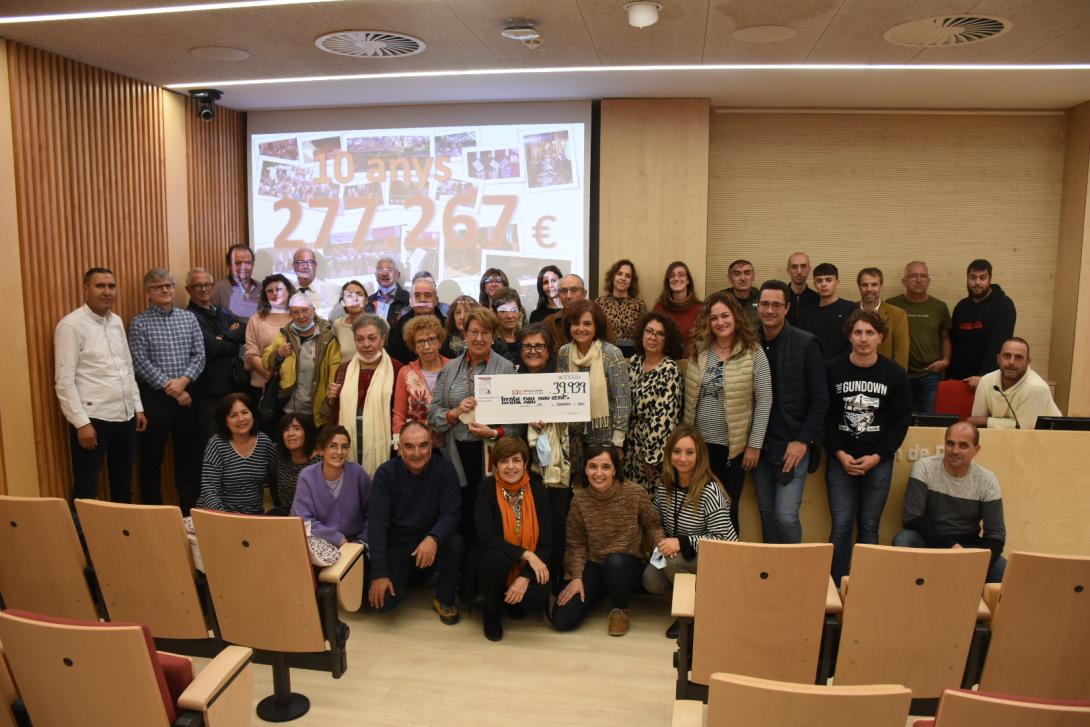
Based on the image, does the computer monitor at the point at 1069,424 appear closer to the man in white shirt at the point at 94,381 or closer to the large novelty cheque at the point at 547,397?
the large novelty cheque at the point at 547,397

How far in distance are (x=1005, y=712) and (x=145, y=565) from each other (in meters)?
2.77

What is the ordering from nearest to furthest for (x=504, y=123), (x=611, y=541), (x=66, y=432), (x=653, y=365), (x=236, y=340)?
(x=611, y=541)
(x=653, y=365)
(x=66, y=432)
(x=236, y=340)
(x=504, y=123)

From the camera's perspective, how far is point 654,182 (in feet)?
21.8

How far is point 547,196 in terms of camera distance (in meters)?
6.79

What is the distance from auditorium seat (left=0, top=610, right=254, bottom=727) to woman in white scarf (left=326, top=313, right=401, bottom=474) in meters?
2.26

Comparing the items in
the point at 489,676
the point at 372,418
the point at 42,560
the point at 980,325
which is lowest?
the point at 489,676

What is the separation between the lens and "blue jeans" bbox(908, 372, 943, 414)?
631 centimetres

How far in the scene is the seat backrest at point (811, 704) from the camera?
172 cm

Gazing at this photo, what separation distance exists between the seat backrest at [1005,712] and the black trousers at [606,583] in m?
2.16

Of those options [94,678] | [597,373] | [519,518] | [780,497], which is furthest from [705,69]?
[94,678]

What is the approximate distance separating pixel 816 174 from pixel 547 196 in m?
2.47

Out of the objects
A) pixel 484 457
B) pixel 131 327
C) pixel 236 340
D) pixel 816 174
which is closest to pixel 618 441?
pixel 484 457

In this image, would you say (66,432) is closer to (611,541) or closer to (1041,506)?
(611,541)

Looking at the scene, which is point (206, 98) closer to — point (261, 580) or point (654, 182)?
point (654, 182)
